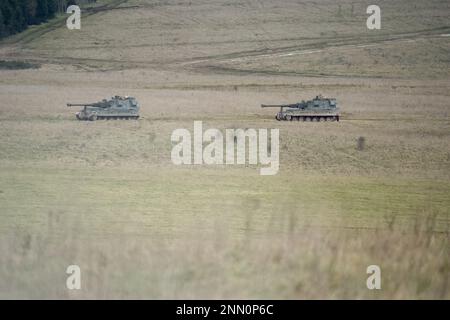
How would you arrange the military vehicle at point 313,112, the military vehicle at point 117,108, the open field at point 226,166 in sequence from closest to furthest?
the open field at point 226,166
the military vehicle at point 117,108
the military vehicle at point 313,112

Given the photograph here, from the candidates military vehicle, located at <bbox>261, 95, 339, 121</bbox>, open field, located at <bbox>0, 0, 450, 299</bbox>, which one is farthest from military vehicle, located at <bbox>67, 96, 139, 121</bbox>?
military vehicle, located at <bbox>261, 95, 339, 121</bbox>

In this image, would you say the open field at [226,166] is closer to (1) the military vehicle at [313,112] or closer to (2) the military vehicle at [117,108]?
(1) the military vehicle at [313,112]

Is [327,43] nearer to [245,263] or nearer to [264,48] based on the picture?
[264,48]

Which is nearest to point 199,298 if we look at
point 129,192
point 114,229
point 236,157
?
point 114,229

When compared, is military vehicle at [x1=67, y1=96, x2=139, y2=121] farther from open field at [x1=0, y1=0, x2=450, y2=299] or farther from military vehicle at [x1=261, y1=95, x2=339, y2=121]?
military vehicle at [x1=261, y1=95, x2=339, y2=121]

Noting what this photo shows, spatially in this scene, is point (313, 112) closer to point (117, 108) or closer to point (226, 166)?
point (117, 108)

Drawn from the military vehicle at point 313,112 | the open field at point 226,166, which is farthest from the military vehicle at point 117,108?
the military vehicle at point 313,112
